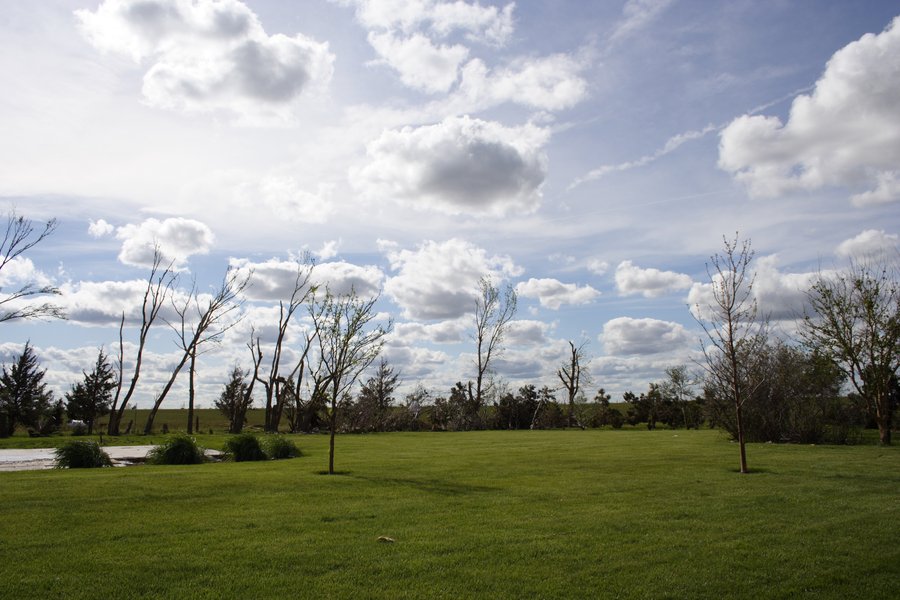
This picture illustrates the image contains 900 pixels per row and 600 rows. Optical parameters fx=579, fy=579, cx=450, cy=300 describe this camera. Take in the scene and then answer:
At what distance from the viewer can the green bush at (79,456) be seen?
567 inches

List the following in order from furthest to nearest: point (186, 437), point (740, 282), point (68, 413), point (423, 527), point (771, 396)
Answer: point (68, 413)
point (771, 396)
point (186, 437)
point (740, 282)
point (423, 527)

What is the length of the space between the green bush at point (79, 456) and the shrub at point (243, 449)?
3149mm

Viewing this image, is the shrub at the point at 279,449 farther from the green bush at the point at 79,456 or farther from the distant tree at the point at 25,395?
the distant tree at the point at 25,395

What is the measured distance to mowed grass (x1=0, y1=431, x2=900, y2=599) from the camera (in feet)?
18.5

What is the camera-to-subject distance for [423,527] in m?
7.82

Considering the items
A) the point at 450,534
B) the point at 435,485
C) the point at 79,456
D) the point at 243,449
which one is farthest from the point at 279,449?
the point at 450,534

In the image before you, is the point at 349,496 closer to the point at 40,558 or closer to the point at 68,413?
the point at 40,558

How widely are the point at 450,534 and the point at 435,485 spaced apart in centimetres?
404

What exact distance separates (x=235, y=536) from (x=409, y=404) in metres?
37.1

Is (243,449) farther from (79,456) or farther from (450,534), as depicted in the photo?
(450,534)

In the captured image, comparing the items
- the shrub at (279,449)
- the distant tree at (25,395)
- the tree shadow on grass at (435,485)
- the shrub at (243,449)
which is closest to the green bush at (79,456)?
the shrub at (243,449)

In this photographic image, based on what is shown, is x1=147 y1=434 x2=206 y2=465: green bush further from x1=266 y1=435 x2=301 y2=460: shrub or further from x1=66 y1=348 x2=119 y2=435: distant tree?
x1=66 y1=348 x2=119 y2=435: distant tree

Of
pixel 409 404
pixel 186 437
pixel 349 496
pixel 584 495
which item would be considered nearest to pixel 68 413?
pixel 409 404

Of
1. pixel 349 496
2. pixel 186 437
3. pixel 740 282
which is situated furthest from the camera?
pixel 186 437
